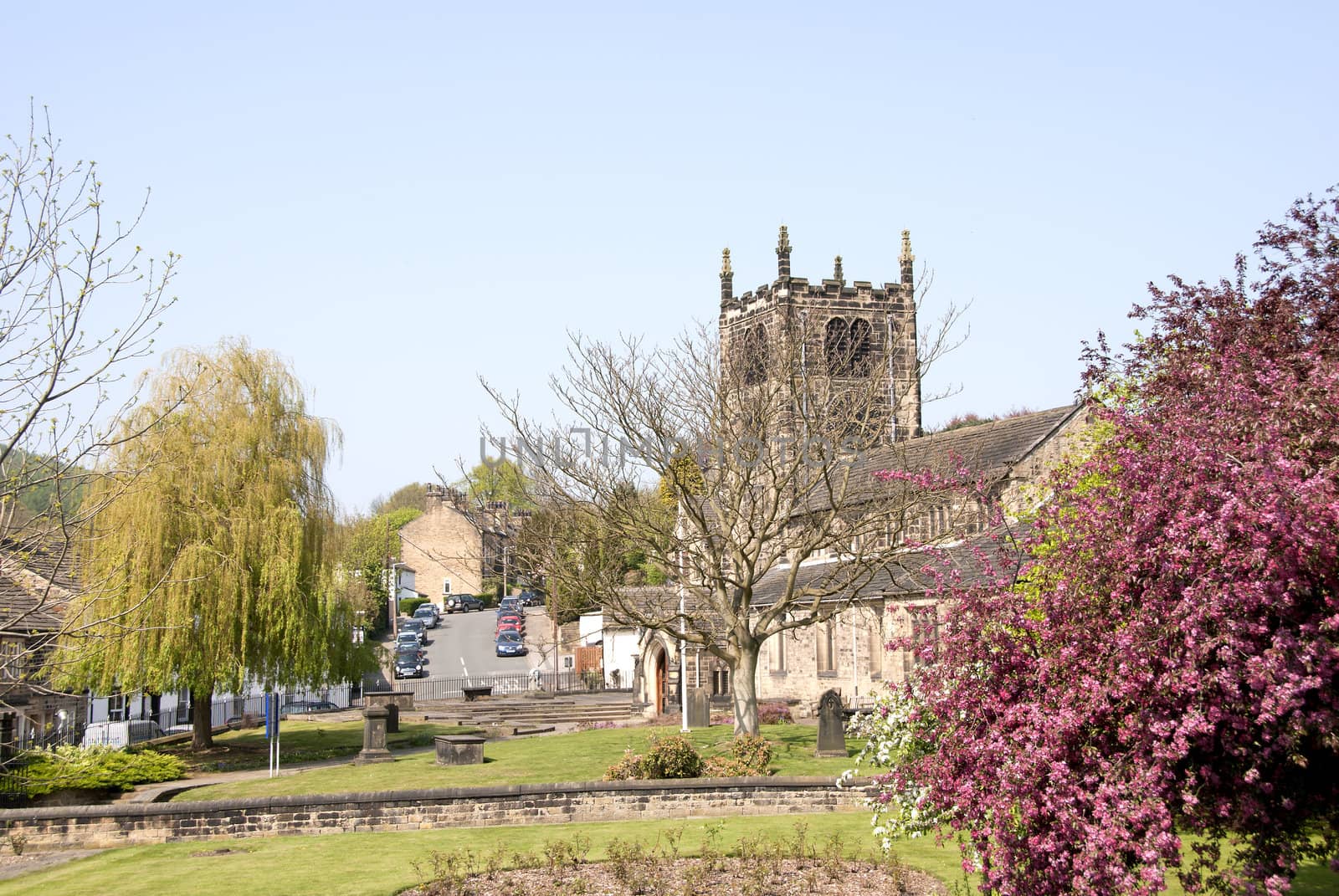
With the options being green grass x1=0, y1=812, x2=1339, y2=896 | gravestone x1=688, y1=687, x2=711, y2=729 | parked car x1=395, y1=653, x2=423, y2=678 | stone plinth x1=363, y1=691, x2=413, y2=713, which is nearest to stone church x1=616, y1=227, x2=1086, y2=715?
gravestone x1=688, y1=687, x2=711, y2=729

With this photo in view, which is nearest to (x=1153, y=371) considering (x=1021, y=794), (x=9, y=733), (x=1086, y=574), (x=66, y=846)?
(x=1086, y=574)

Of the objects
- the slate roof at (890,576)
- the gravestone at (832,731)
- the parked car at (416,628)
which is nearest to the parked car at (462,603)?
the parked car at (416,628)

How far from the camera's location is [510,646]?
236 ft

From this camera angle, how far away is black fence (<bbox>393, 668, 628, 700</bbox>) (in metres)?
56.6

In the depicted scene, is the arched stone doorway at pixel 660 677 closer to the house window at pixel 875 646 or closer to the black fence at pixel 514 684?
the house window at pixel 875 646

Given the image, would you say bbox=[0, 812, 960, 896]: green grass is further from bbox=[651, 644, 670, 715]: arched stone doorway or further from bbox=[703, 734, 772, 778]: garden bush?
bbox=[651, 644, 670, 715]: arched stone doorway

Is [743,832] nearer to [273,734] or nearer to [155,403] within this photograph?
[273,734]

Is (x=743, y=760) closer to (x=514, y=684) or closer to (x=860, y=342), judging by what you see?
(x=514, y=684)

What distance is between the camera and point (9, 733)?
30.1 metres

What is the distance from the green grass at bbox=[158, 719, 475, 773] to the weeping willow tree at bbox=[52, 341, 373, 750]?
1.30 m

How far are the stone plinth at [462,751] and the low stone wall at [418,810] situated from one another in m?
9.18

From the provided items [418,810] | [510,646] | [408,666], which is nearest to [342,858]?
[418,810]

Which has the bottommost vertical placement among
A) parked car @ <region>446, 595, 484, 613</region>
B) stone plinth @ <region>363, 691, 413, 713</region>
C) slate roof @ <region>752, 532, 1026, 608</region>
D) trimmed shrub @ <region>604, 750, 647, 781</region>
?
trimmed shrub @ <region>604, 750, 647, 781</region>

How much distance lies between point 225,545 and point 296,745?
27.3ft
